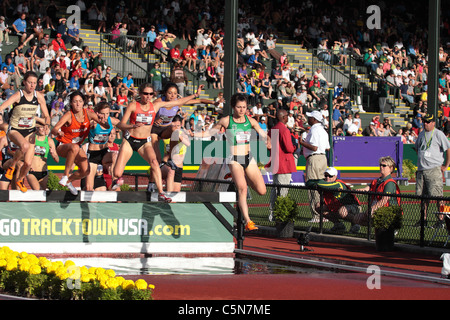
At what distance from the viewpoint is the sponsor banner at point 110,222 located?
1145 cm

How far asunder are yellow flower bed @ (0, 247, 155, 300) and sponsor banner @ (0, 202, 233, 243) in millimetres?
2195

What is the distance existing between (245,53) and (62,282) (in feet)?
82.8

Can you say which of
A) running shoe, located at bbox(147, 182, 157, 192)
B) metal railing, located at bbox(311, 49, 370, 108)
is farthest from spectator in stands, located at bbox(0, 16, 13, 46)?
running shoe, located at bbox(147, 182, 157, 192)

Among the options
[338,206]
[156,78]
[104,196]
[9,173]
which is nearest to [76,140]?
[104,196]

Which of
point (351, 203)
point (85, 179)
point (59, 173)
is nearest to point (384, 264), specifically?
point (351, 203)

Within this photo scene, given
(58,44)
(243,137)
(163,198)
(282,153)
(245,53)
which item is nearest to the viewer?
(163,198)

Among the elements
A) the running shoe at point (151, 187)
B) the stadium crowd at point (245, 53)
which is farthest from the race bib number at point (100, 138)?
the stadium crowd at point (245, 53)

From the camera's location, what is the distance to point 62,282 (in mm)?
8203

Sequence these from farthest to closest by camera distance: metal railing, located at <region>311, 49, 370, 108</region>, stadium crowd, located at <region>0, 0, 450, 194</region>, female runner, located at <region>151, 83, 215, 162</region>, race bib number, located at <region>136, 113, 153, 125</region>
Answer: metal railing, located at <region>311, 49, 370, 108</region>
stadium crowd, located at <region>0, 0, 450, 194</region>
female runner, located at <region>151, 83, 215, 162</region>
race bib number, located at <region>136, 113, 153, 125</region>

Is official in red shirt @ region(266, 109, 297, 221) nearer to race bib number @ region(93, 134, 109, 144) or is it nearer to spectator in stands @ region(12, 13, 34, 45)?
race bib number @ region(93, 134, 109, 144)

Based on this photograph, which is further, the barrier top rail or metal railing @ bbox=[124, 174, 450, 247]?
metal railing @ bbox=[124, 174, 450, 247]

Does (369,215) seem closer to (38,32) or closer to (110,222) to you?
(110,222)

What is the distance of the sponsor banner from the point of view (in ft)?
37.6
